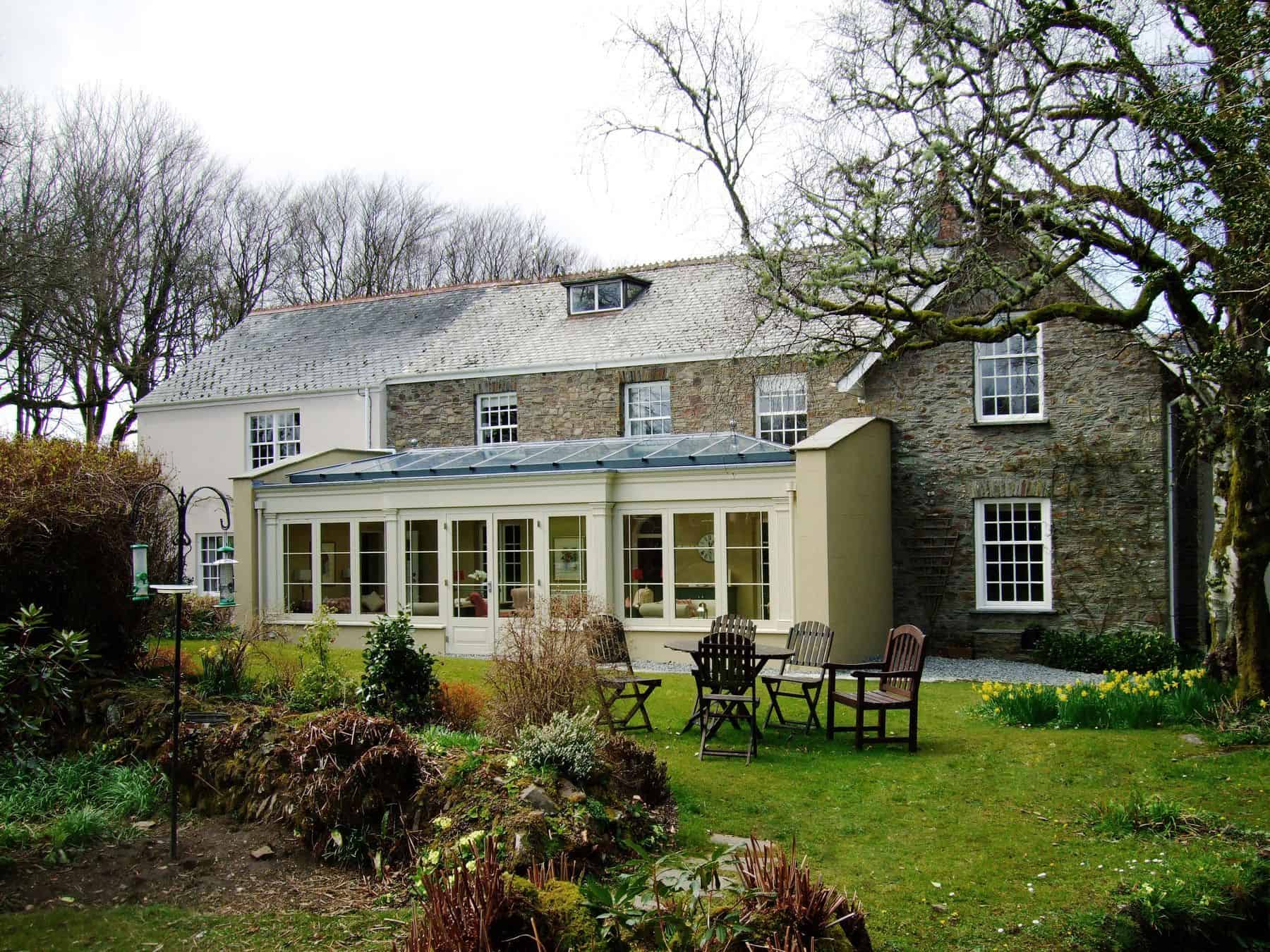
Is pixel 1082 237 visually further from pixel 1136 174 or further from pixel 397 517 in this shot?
pixel 397 517

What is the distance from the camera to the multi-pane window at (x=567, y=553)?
17.7 meters

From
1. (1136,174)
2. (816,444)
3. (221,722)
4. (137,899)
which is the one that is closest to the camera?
(137,899)

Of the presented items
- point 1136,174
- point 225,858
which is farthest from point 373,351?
point 225,858

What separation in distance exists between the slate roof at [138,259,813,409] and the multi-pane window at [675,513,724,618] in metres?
4.06

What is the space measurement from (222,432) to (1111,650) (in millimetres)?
19648

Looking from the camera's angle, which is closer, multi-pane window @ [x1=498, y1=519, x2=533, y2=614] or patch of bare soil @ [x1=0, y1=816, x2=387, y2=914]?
patch of bare soil @ [x1=0, y1=816, x2=387, y2=914]

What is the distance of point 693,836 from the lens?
289 inches

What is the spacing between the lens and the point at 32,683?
772 centimetres

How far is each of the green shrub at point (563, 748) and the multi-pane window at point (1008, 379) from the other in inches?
518

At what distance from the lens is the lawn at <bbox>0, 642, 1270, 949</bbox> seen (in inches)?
226

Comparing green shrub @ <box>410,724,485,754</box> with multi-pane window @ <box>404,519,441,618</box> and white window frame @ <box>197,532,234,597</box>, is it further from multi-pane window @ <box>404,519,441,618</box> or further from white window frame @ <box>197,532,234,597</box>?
white window frame @ <box>197,532,234,597</box>

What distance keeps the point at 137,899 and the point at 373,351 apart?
1997 cm

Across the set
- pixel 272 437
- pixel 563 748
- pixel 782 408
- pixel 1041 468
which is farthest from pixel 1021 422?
pixel 272 437

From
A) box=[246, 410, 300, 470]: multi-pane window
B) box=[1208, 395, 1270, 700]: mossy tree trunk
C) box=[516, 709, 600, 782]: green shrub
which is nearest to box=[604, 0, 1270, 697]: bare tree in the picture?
box=[1208, 395, 1270, 700]: mossy tree trunk
